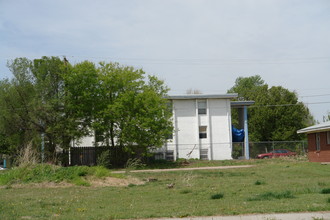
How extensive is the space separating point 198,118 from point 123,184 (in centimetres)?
2436

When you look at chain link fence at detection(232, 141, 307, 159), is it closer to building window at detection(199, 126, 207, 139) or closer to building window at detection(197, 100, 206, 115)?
building window at detection(199, 126, 207, 139)

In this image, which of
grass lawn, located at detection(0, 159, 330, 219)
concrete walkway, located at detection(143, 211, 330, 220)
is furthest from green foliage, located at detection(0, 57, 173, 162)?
concrete walkway, located at detection(143, 211, 330, 220)

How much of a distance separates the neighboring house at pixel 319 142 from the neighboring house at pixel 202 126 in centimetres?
932

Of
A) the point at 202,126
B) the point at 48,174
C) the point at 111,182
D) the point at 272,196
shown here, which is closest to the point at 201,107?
the point at 202,126

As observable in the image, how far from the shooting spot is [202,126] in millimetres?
42094

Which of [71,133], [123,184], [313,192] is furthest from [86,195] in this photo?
[71,133]

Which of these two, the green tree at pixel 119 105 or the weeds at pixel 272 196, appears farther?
the green tree at pixel 119 105

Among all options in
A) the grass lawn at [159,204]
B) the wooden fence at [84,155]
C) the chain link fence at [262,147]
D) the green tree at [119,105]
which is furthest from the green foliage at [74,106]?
the grass lawn at [159,204]

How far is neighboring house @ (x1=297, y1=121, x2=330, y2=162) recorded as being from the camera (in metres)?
30.0

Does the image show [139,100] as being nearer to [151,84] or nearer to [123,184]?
[151,84]

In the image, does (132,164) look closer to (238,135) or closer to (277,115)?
(238,135)

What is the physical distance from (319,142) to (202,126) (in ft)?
44.8

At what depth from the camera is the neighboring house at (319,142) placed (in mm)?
29953

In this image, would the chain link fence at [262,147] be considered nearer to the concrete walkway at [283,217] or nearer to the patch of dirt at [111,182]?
the patch of dirt at [111,182]
